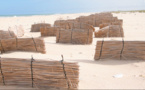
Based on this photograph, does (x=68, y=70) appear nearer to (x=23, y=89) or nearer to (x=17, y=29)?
(x=23, y=89)

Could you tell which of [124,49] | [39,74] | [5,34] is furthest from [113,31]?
[39,74]

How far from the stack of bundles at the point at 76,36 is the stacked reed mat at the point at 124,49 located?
9.53 feet

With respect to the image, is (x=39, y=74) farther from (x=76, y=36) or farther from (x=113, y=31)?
(x=113, y=31)

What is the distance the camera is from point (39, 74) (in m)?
3.13

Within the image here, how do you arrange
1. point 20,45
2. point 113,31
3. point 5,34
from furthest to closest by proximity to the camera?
point 113,31
point 5,34
point 20,45

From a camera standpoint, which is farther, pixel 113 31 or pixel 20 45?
pixel 113 31

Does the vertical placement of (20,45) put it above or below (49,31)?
above

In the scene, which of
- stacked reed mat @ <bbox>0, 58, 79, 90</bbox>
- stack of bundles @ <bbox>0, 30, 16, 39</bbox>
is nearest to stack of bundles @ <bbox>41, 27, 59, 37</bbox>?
stack of bundles @ <bbox>0, 30, 16, 39</bbox>

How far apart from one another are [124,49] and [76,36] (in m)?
3.26

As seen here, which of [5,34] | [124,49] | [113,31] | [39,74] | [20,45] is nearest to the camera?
[39,74]

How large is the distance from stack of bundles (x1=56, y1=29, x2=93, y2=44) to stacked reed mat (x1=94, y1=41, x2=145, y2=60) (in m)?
2.90

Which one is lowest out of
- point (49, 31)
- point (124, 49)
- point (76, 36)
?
point (49, 31)

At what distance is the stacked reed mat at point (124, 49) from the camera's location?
15.5 ft

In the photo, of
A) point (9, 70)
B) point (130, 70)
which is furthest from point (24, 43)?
→ point (130, 70)
